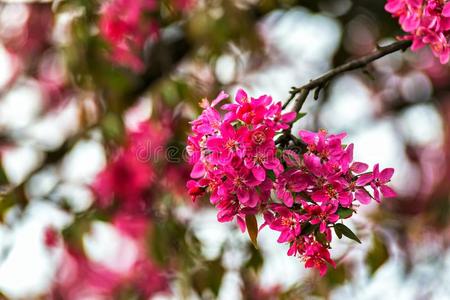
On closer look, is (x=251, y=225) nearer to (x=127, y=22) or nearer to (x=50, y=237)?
(x=127, y=22)

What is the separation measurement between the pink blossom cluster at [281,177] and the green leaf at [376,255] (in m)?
1.02

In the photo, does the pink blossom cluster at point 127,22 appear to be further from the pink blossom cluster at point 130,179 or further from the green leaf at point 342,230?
the green leaf at point 342,230

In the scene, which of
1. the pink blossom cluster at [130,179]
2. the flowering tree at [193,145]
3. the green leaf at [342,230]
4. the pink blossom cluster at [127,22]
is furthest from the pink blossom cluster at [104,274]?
the green leaf at [342,230]

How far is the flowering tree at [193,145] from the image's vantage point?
116 centimetres

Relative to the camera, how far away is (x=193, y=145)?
1.22m

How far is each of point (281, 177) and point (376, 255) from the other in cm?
114

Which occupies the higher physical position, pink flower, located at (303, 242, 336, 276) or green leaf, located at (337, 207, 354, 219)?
green leaf, located at (337, 207, 354, 219)

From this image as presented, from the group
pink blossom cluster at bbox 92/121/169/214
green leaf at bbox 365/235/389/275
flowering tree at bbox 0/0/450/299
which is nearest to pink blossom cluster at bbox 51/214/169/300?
flowering tree at bbox 0/0/450/299

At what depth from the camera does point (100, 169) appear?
10.3ft

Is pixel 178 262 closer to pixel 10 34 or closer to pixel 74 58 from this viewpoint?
pixel 74 58

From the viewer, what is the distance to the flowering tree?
1164mm

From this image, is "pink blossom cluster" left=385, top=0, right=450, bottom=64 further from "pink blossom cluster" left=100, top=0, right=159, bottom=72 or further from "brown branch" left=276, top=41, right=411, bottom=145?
"pink blossom cluster" left=100, top=0, right=159, bottom=72

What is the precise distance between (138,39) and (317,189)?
6.49 feet

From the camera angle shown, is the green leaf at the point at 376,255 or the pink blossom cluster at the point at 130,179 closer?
the green leaf at the point at 376,255
